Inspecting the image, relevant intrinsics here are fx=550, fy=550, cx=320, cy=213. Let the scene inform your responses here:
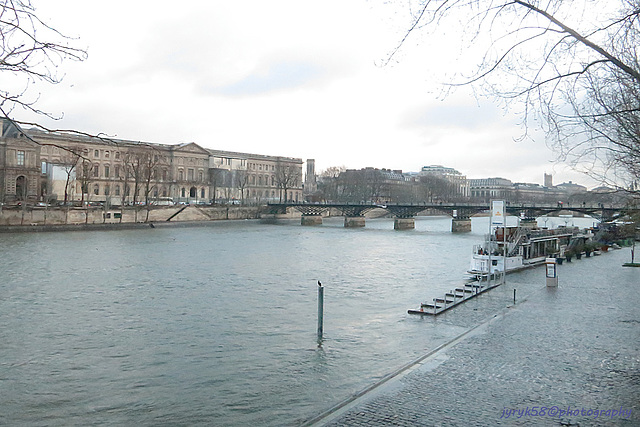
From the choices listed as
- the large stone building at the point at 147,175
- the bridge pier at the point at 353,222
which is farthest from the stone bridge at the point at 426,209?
the large stone building at the point at 147,175

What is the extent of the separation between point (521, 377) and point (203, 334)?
22.3 feet

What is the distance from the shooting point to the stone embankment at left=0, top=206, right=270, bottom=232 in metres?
40.8

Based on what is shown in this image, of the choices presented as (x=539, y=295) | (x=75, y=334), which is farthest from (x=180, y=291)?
(x=539, y=295)

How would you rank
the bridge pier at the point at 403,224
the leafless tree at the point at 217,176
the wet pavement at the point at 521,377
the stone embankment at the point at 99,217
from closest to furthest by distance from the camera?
the wet pavement at the point at 521,377 < the stone embankment at the point at 99,217 < the bridge pier at the point at 403,224 < the leafless tree at the point at 217,176

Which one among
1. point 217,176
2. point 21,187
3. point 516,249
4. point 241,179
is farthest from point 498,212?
point 241,179

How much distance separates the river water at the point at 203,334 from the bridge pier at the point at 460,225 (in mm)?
28996

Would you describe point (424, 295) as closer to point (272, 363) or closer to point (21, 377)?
point (272, 363)

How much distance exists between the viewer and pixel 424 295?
1714 cm

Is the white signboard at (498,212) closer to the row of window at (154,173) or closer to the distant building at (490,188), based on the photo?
the row of window at (154,173)

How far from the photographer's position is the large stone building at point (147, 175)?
165ft

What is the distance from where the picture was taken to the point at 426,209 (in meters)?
60.0

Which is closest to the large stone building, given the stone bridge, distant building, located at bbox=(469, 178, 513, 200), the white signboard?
the stone bridge

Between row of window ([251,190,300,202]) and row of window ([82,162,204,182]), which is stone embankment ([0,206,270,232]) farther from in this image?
row of window ([251,190,300,202])

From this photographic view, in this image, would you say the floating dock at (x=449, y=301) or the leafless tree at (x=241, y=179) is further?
the leafless tree at (x=241, y=179)
